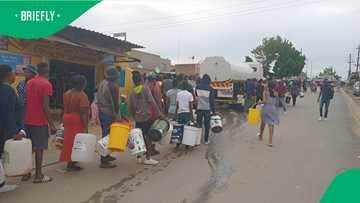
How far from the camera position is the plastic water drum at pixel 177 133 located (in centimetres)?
845

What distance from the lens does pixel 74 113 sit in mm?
6387

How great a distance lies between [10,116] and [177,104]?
4.38 metres

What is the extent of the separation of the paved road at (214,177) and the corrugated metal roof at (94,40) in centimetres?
569

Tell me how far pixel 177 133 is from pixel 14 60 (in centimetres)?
532

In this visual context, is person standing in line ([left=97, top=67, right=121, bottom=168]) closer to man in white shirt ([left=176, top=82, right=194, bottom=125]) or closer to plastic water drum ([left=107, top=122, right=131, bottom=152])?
plastic water drum ([left=107, top=122, right=131, bottom=152])

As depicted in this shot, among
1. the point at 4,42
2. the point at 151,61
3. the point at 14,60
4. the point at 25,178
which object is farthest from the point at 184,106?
the point at 151,61

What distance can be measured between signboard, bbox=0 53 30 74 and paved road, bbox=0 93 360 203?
15.4 ft

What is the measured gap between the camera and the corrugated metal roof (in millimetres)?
12541

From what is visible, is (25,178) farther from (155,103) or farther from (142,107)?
(155,103)

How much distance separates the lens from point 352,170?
7238 mm

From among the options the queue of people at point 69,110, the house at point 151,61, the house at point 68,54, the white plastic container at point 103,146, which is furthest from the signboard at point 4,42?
the house at point 151,61

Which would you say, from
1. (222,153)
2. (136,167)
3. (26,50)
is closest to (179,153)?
(222,153)

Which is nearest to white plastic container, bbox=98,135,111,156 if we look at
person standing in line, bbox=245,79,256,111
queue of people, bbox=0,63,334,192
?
queue of people, bbox=0,63,334,192

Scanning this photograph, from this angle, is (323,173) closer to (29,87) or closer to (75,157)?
(75,157)
